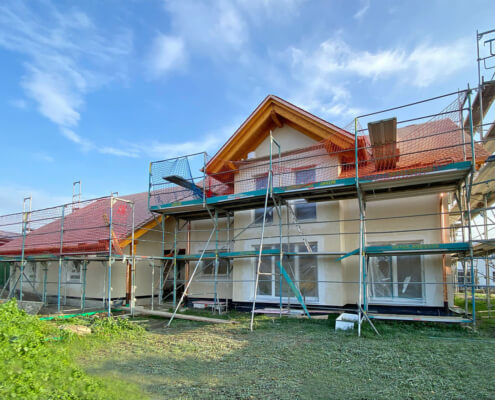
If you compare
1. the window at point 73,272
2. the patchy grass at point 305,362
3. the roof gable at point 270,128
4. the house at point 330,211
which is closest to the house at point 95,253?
the window at point 73,272

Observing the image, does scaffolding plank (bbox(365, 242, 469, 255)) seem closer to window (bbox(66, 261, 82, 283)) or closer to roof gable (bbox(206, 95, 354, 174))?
roof gable (bbox(206, 95, 354, 174))

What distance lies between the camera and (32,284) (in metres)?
16.3

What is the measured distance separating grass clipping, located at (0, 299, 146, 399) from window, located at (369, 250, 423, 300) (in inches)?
293

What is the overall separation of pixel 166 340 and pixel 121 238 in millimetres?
5512

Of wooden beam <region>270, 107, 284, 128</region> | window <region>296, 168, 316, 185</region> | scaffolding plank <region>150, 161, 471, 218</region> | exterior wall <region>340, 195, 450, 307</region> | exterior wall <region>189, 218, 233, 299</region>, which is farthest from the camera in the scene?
exterior wall <region>189, 218, 233, 299</region>

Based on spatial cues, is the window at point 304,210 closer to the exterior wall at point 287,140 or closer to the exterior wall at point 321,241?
the exterior wall at point 321,241

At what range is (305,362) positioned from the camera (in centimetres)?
574

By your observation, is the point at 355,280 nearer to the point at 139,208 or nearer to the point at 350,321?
the point at 350,321

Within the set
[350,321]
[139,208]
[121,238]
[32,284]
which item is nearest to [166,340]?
[350,321]

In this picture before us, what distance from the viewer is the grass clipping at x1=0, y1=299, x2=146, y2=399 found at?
13.8 feet

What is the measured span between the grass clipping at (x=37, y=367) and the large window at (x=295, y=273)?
5.97 m

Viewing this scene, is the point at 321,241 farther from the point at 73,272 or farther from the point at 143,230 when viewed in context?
the point at 73,272

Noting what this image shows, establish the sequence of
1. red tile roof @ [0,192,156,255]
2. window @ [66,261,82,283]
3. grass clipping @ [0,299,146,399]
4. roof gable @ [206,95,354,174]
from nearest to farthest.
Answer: grass clipping @ [0,299,146,399]
roof gable @ [206,95,354,174]
red tile roof @ [0,192,156,255]
window @ [66,261,82,283]

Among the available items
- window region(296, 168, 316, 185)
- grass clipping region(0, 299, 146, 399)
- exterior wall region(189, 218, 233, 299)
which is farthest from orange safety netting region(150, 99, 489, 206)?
grass clipping region(0, 299, 146, 399)
